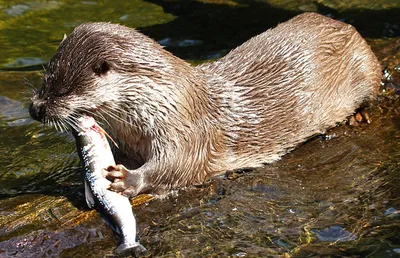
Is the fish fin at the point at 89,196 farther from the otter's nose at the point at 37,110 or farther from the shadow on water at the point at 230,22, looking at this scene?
the shadow on water at the point at 230,22

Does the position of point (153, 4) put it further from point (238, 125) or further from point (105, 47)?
point (105, 47)

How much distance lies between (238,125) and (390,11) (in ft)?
9.20

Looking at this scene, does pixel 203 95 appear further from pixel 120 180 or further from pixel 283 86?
pixel 120 180

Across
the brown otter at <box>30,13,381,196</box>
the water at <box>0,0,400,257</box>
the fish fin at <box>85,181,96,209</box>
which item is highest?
the brown otter at <box>30,13,381,196</box>

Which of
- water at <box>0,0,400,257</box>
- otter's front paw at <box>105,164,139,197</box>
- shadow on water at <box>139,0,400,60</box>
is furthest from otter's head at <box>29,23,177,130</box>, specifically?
shadow on water at <box>139,0,400,60</box>

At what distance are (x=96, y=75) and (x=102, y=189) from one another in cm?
53

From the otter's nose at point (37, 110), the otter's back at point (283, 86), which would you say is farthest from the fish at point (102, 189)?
the otter's back at point (283, 86)

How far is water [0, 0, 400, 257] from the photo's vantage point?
9.73 feet

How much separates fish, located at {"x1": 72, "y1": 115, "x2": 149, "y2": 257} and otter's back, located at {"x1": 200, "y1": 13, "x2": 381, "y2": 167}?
2.79ft

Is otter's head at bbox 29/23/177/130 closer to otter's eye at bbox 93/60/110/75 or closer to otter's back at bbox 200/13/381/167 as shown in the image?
otter's eye at bbox 93/60/110/75

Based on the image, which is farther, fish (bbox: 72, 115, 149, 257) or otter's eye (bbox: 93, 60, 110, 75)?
otter's eye (bbox: 93, 60, 110, 75)

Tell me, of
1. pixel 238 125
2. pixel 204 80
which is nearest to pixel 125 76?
pixel 204 80

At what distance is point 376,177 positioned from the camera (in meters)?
3.57

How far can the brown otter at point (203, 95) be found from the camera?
3215 mm
